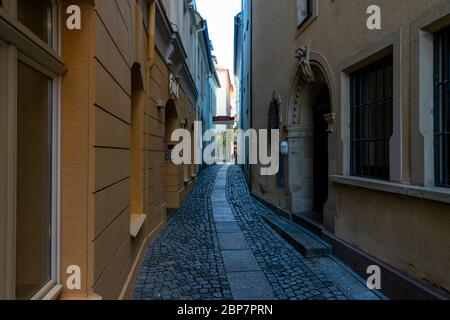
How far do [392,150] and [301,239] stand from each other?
229 cm

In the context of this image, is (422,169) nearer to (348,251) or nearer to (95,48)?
(348,251)

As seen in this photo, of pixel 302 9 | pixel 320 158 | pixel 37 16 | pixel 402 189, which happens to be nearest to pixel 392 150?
pixel 402 189

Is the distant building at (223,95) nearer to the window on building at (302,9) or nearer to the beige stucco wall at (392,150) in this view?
the window on building at (302,9)

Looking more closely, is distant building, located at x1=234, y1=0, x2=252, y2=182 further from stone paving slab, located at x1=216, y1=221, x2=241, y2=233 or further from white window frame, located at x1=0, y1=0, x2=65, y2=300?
white window frame, located at x1=0, y1=0, x2=65, y2=300

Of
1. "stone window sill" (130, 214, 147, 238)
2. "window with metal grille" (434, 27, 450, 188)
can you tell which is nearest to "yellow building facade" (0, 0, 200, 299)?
"stone window sill" (130, 214, 147, 238)

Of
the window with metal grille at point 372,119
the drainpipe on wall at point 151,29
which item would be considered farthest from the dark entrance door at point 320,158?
the drainpipe on wall at point 151,29

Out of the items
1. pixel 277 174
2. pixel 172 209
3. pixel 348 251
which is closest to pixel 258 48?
pixel 277 174

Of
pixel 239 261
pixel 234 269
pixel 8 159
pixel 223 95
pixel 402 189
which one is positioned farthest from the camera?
pixel 223 95

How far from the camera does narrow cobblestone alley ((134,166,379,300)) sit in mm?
3797

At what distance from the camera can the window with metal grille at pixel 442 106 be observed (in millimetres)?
3199

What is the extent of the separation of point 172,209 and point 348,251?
5.38 m

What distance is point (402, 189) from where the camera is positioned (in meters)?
3.54

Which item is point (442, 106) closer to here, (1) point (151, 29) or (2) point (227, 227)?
(1) point (151, 29)

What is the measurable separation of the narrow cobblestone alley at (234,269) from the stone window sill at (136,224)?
56cm
